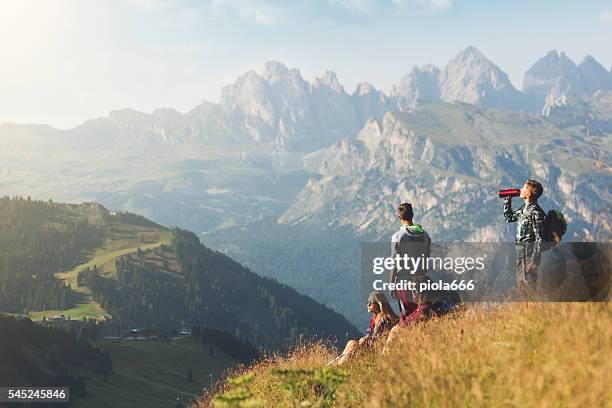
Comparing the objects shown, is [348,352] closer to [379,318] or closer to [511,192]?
[379,318]

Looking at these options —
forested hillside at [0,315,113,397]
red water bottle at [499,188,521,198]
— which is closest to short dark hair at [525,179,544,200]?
red water bottle at [499,188,521,198]

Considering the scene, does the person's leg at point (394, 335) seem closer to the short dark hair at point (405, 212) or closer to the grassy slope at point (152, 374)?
the short dark hair at point (405, 212)

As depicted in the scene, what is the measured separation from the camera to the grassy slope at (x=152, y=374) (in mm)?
131000

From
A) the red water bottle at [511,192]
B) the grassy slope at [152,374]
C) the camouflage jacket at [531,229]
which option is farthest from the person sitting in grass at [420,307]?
the grassy slope at [152,374]

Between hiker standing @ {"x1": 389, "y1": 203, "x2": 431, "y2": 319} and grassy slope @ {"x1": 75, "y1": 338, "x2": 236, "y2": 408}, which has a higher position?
hiker standing @ {"x1": 389, "y1": 203, "x2": 431, "y2": 319}

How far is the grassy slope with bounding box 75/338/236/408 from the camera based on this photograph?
13100 centimetres

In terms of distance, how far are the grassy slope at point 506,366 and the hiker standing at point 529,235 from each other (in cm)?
372

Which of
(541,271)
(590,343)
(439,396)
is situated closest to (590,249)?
(541,271)

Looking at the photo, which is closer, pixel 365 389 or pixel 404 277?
pixel 365 389

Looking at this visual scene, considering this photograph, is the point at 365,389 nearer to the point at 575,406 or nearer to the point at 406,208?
the point at 575,406

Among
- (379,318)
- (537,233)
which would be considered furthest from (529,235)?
(379,318)

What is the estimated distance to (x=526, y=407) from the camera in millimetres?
5684

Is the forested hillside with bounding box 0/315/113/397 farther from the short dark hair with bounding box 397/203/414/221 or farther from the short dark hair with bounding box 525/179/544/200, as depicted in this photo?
the short dark hair with bounding box 525/179/544/200

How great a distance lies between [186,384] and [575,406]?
534ft
